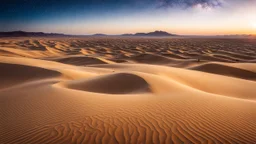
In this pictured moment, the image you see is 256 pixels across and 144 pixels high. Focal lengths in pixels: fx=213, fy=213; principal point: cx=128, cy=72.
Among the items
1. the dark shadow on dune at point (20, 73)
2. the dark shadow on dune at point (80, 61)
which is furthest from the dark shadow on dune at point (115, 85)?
the dark shadow on dune at point (80, 61)

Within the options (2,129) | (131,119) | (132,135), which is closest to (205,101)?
(131,119)

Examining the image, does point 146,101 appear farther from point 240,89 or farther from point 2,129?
point 240,89

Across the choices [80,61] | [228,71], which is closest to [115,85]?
[228,71]

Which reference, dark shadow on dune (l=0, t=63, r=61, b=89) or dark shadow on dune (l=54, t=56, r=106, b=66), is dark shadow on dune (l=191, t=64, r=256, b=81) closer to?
dark shadow on dune (l=54, t=56, r=106, b=66)

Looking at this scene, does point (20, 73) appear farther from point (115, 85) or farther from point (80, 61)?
point (80, 61)

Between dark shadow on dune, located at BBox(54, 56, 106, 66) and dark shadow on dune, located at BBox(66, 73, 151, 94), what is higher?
dark shadow on dune, located at BBox(66, 73, 151, 94)

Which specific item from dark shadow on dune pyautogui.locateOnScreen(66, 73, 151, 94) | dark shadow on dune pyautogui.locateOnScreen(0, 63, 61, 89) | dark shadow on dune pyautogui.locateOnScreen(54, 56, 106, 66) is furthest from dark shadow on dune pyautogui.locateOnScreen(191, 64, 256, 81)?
dark shadow on dune pyautogui.locateOnScreen(0, 63, 61, 89)

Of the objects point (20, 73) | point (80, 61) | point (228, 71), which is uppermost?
point (20, 73)

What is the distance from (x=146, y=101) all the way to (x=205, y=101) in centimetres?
159

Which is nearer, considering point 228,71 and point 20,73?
point 20,73

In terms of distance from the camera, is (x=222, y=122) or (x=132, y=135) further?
(x=222, y=122)

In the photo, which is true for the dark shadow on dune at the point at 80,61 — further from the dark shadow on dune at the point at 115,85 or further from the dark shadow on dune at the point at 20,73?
the dark shadow on dune at the point at 115,85

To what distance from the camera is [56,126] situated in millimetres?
3996

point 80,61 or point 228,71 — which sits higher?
point 228,71
